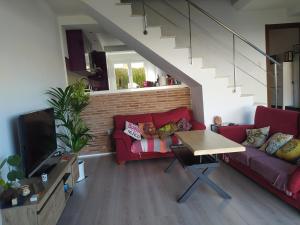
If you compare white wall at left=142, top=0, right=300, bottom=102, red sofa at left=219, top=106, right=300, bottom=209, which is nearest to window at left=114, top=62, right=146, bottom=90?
white wall at left=142, top=0, right=300, bottom=102

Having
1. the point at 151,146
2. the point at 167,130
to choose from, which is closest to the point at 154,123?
the point at 167,130

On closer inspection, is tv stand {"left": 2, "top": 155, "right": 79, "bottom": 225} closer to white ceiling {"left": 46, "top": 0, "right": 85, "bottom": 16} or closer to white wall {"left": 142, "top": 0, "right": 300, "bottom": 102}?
white ceiling {"left": 46, "top": 0, "right": 85, "bottom": 16}

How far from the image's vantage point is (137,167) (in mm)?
4336

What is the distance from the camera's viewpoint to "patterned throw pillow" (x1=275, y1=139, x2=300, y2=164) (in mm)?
2914

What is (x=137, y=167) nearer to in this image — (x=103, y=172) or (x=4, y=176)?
(x=103, y=172)

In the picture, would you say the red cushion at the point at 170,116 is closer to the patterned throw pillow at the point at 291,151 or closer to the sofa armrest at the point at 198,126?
the sofa armrest at the point at 198,126

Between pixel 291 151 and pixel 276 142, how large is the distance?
0.31 meters

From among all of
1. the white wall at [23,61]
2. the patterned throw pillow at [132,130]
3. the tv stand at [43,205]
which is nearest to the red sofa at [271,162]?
the patterned throw pillow at [132,130]

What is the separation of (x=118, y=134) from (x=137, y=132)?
0.38 m

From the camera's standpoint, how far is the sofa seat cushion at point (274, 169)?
262 centimetres

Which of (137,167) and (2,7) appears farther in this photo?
(137,167)

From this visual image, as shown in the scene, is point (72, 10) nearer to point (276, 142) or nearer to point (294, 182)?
point (276, 142)

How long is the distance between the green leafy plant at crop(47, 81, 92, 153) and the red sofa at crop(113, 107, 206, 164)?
0.70 m

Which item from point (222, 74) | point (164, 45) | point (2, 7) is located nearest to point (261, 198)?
point (164, 45)
